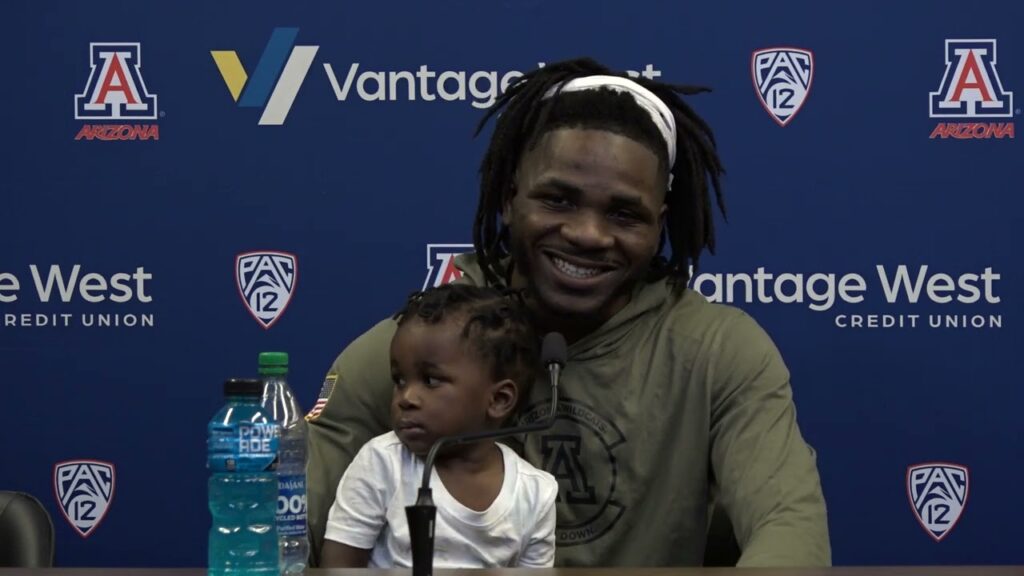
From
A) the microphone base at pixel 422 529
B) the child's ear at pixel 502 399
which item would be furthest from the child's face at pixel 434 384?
the microphone base at pixel 422 529

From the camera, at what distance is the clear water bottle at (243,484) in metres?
1.37

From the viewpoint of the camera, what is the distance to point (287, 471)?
1559 mm

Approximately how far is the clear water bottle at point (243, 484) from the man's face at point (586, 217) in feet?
2.29

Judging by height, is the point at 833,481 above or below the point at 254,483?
below

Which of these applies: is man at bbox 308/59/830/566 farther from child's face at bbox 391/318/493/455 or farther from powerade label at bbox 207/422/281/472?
powerade label at bbox 207/422/281/472

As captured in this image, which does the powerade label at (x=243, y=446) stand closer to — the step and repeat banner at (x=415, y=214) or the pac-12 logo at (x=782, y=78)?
the step and repeat banner at (x=415, y=214)

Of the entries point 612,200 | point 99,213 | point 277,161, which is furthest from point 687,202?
point 99,213

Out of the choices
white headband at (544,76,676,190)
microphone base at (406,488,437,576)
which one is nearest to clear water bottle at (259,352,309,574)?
microphone base at (406,488,437,576)

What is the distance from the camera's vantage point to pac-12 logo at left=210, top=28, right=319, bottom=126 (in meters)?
2.68

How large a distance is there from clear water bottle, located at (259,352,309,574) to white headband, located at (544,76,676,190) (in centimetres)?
73

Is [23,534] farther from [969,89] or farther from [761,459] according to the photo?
[969,89]

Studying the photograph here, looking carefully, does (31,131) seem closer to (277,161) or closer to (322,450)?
(277,161)

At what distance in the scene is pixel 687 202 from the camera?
2.23 m

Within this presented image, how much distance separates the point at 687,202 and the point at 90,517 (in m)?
1.33
